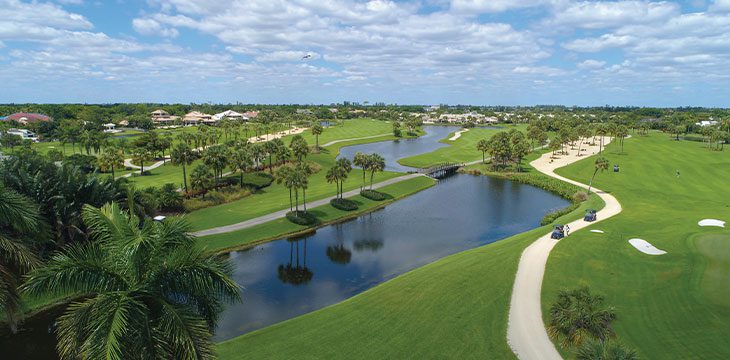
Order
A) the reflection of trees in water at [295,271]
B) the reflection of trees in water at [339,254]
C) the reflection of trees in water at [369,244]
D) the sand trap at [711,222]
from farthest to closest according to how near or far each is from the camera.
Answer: the reflection of trees in water at [369,244], the sand trap at [711,222], the reflection of trees in water at [339,254], the reflection of trees in water at [295,271]

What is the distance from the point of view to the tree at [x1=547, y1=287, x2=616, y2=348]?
25.8 meters

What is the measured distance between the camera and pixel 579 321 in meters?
26.4

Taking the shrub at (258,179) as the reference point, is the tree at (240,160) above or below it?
above

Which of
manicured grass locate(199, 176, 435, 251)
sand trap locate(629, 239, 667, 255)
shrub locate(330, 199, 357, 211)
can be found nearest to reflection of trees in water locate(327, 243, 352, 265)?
manicured grass locate(199, 176, 435, 251)

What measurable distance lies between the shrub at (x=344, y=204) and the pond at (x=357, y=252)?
2.77 metres

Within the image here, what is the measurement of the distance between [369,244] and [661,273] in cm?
3028

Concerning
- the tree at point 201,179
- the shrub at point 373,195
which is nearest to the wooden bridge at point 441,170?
the shrub at point 373,195

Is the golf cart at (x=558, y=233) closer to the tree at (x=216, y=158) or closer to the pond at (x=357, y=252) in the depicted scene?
the pond at (x=357, y=252)

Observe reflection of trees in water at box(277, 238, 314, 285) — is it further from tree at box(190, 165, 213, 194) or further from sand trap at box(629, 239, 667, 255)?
sand trap at box(629, 239, 667, 255)

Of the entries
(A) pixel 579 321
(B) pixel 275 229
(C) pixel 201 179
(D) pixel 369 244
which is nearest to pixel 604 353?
(A) pixel 579 321

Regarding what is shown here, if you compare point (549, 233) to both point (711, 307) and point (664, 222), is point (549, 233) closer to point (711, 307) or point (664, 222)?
point (664, 222)

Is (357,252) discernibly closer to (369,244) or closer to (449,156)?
(369,244)

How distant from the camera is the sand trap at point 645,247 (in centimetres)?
4089

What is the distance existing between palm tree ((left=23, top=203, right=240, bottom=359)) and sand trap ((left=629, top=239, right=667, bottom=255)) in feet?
143
